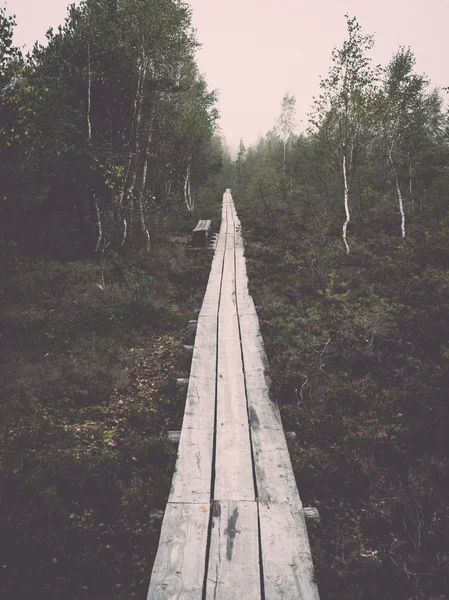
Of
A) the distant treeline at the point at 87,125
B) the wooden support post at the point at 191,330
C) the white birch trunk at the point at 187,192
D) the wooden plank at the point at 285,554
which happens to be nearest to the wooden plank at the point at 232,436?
the wooden plank at the point at 285,554

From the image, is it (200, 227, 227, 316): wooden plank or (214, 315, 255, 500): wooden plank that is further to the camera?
(200, 227, 227, 316): wooden plank

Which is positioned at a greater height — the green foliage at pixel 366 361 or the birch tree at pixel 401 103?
the birch tree at pixel 401 103

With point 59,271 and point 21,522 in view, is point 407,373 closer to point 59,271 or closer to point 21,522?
point 21,522

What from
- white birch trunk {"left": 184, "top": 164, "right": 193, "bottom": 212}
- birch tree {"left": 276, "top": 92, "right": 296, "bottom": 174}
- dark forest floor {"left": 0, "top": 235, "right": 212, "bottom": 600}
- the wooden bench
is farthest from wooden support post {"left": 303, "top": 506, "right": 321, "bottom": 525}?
birch tree {"left": 276, "top": 92, "right": 296, "bottom": 174}

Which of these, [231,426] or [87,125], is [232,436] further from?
[87,125]

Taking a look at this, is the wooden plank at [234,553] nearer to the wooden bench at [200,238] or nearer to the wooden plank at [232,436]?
the wooden plank at [232,436]

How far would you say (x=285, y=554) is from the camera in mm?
3768

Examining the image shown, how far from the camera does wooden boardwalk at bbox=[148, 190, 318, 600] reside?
347 cm

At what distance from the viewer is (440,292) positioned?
11.2 m

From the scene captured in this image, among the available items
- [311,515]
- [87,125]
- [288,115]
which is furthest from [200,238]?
[288,115]

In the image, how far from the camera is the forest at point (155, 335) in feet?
13.0

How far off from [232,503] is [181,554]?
0.87 meters

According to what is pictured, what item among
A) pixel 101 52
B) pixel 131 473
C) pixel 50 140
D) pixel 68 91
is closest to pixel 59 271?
pixel 50 140

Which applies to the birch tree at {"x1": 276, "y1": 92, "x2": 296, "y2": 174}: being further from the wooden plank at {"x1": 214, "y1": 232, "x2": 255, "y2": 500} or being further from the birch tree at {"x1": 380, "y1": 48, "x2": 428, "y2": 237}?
the wooden plank at {"x1": 214, "y1": 232, "x2": 255, "y2": 500}
